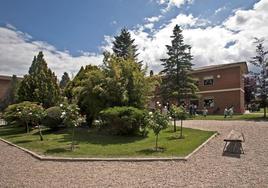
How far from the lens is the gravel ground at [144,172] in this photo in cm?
722

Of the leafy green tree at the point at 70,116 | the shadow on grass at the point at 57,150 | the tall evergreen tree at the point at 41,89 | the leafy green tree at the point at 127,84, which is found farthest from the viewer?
the tall evergreen tree at the point at 41,89

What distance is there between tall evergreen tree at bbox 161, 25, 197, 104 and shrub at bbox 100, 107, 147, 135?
2184 cm

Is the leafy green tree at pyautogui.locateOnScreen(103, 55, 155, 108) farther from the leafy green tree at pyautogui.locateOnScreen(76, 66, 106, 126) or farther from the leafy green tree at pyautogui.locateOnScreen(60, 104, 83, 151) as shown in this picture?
the leafy green tree at pyautogui.locateOnScreen(60, 104, 83, 151)

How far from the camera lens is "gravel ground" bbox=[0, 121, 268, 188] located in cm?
722

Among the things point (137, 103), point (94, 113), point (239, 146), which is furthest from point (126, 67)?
point (239, 146)

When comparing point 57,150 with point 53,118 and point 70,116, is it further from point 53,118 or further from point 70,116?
point 53,118

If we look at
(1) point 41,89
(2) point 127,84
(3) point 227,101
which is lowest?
(2) point 127,84

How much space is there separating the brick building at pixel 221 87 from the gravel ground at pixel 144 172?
3058 centimetres

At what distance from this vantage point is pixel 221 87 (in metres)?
42.6

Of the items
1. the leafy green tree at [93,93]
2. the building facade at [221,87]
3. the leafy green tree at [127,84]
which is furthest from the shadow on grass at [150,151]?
the building facade at [221,87]

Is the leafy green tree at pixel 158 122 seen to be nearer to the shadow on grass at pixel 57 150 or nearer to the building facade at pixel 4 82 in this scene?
the shadow on grass at pixel 57 150

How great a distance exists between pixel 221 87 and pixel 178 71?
8.39 meters

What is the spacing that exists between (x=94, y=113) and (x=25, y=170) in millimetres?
10300

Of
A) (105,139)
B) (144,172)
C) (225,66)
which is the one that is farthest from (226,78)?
(144,172)
